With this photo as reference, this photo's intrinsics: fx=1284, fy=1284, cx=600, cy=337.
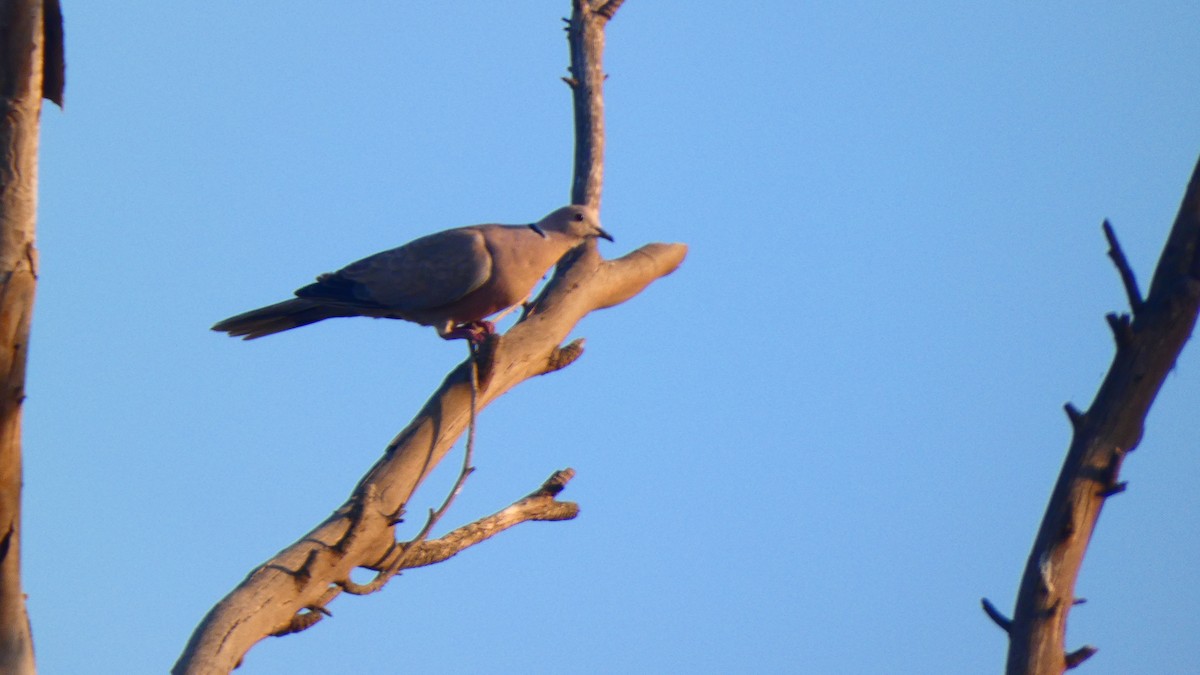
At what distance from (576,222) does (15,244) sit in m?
3.24

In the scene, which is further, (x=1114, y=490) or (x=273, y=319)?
(x=273, y=319)

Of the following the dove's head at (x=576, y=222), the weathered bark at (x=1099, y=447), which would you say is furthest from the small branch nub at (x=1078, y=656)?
the dove's head at (x=576, y=222)

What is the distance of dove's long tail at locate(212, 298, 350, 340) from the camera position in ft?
19.6

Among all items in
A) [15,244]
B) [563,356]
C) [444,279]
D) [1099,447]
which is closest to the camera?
[15,244]

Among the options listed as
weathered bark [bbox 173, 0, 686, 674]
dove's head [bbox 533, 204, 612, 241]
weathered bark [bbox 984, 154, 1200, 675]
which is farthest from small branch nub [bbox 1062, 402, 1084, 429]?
dove's head [bbox 533, 204, 612, 241]

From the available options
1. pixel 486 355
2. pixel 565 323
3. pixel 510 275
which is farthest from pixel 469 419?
pixel 510 275

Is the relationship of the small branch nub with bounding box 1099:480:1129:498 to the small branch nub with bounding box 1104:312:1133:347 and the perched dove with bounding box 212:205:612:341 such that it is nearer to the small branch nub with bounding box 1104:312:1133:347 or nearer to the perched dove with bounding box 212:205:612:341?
the small branch nub with bounding box 1104:312:1133:347

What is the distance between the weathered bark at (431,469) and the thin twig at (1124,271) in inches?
93.8

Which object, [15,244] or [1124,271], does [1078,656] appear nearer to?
[1124,271]

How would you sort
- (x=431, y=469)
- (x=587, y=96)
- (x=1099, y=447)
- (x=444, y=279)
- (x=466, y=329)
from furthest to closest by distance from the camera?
(x=466, y=329) < (x=444, y=279) < (x=587, y=96) < (x=431, y=469) < (x=1099, y=447)

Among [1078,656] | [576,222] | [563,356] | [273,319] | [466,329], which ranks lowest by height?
[1078,656]

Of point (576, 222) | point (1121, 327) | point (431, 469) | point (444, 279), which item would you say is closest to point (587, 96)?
point (576, 222)

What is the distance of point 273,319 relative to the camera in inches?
240

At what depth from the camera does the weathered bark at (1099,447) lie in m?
3.29
